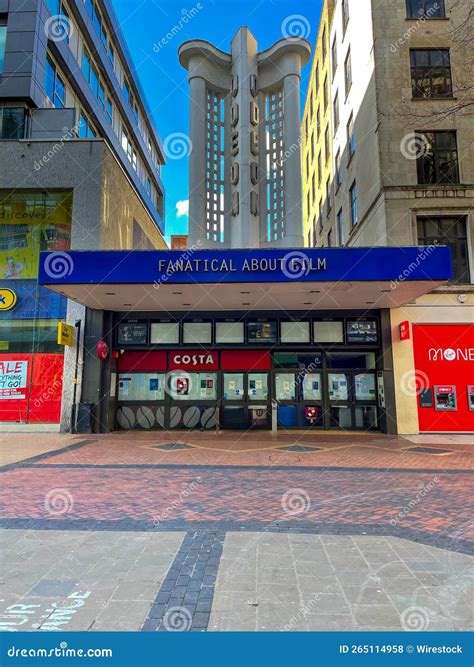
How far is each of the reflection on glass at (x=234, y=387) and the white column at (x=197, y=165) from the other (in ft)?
28.2

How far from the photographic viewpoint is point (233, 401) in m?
16.9

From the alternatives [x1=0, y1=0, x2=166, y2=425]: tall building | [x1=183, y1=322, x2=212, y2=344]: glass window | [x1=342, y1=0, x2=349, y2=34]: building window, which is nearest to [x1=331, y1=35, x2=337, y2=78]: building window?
[x1=342, y1=0, x2=349, y2=34]: building window

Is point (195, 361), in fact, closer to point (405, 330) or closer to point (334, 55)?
point (405, 330)

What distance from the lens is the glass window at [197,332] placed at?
673 inches

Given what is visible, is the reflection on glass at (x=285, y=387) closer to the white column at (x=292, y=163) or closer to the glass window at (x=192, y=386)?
the glass window at (x=192, y=386)

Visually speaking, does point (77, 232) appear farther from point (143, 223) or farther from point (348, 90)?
point (348, 90)

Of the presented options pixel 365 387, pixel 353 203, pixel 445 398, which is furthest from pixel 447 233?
pixel 353 203

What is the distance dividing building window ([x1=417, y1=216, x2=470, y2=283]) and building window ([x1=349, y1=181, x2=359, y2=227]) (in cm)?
516

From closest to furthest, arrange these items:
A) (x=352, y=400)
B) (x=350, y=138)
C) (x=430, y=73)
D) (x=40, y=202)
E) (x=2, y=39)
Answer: (x=352, y=400) < (x=40, y=202) < (x=430, y=73) < (x=2, y=39) < (x=350, y=138)

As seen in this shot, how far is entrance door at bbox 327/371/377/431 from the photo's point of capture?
655 inches

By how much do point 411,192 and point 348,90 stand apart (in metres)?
9.84

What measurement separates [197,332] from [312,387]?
470 centimetres
